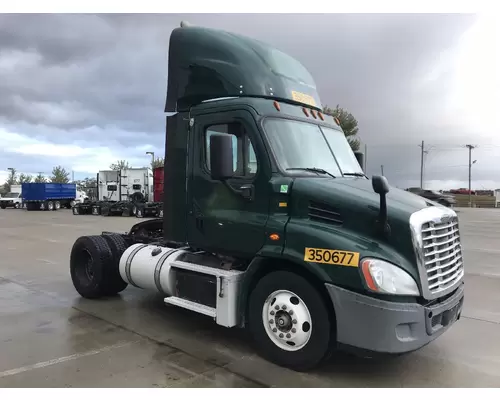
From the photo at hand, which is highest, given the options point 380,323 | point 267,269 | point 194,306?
point 267,269

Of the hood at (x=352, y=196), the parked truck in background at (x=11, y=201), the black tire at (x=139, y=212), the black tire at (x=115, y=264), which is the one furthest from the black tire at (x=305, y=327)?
the parked truck in background at (x=11, y=201)

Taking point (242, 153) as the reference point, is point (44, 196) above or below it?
below

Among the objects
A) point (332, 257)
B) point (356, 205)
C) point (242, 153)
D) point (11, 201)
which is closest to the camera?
point (332, 257)

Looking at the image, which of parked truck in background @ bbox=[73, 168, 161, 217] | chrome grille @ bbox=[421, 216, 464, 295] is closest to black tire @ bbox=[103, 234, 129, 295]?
chrome grille @ bbox=[421, 216, 464, 295]

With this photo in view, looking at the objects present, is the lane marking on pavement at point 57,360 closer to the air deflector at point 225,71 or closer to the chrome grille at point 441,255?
the air deflector at point 225,71

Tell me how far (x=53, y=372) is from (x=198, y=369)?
54.8 inches

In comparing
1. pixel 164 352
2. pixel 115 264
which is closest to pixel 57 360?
pixel 164 352

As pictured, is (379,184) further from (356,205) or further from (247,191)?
(247,191)

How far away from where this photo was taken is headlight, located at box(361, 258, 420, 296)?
12.7 ft

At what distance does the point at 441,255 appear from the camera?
432cm

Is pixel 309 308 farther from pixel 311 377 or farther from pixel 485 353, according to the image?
pixel 485 353

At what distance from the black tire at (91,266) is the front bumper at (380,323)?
13.7ft

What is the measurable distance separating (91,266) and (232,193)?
3.38 metres

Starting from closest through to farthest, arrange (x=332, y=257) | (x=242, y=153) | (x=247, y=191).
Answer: (x=332, y=257)
(x=247, y=191)
(x=242, y=153)
